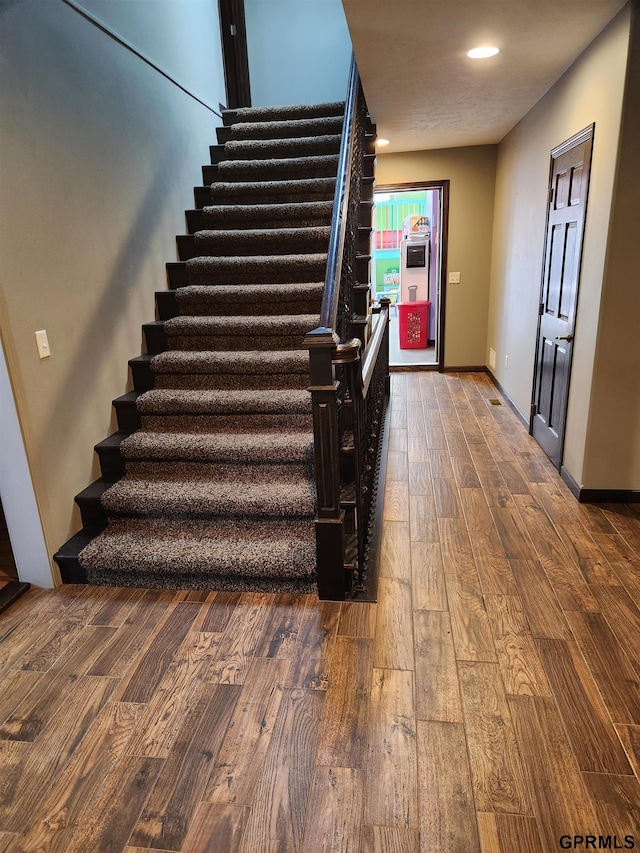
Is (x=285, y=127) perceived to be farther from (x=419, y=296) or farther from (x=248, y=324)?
(x=419, y=296)

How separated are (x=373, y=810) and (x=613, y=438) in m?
2.42

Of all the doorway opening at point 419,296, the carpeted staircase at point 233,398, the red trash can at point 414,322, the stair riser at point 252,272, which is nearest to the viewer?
the carpeted staircase at point 233,398

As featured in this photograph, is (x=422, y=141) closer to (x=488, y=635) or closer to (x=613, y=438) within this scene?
(x=613, y=438)

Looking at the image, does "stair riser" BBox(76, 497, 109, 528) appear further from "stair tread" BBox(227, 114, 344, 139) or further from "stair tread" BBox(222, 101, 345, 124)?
"stair tread" BBox(222, 101, 345, 124)

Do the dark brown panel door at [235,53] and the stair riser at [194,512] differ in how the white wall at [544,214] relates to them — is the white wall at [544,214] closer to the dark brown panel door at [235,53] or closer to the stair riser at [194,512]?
the stair riser at [194,512]

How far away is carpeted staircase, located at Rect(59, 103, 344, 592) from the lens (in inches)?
103

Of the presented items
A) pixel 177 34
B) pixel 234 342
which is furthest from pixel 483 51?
pixel 177 34

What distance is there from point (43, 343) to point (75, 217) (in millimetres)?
735

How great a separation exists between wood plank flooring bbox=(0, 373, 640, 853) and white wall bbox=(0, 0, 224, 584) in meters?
0.84

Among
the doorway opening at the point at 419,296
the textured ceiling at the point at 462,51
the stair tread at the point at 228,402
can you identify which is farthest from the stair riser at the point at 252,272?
the doorway opening at the point at 419,296

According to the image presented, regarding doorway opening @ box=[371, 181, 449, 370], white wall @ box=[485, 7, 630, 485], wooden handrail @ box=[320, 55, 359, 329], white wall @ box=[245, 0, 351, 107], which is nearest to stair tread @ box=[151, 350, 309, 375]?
wooden handrail @ box=[320, 55, 359, 329]

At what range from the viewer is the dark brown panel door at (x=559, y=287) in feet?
10.6

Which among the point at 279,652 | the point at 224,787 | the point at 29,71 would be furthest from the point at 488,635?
the point at 29,71

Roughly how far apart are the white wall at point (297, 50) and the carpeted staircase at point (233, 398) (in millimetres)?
1328
